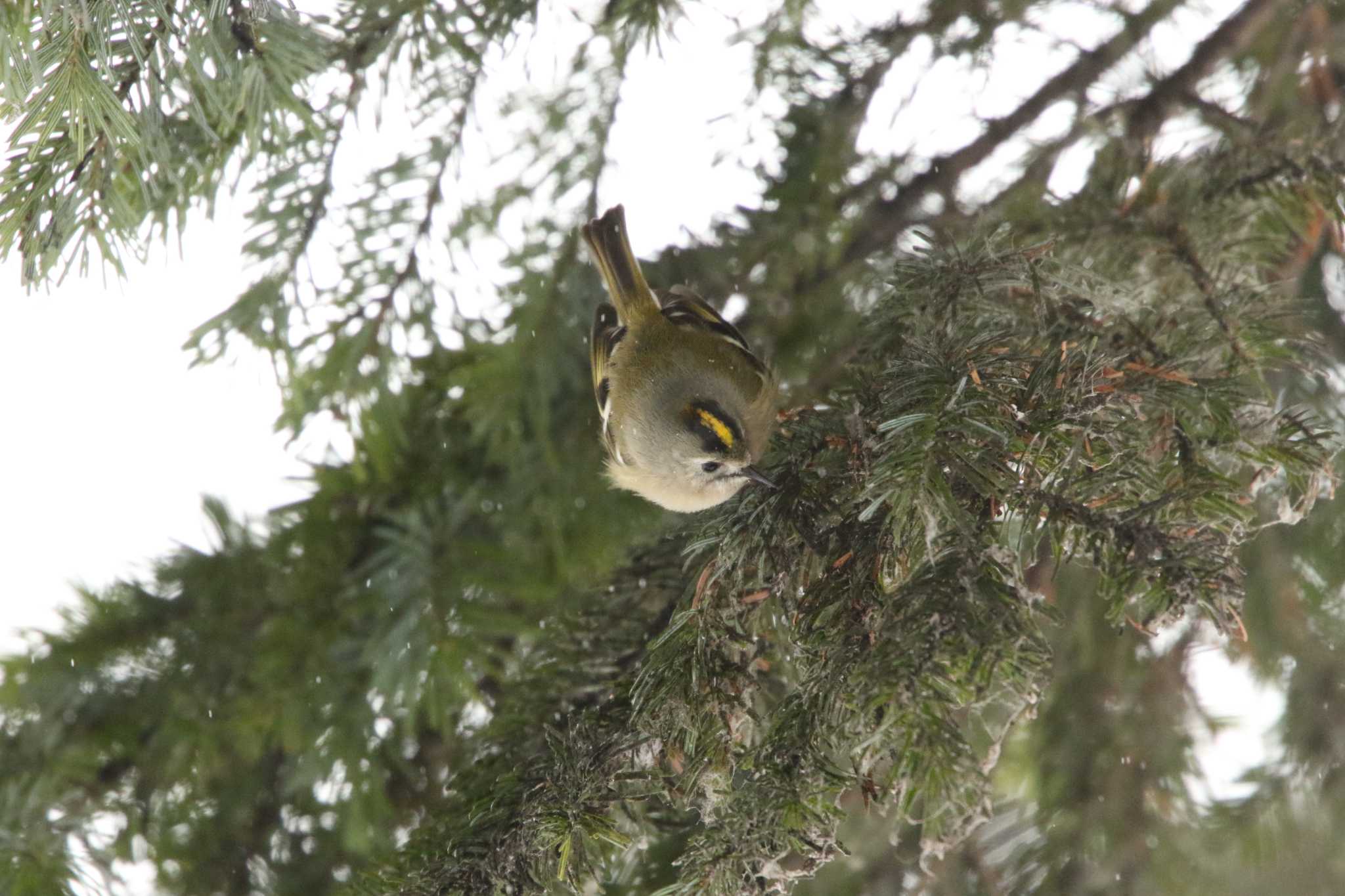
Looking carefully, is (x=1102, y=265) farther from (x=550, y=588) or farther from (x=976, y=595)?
(x=550, y=588)

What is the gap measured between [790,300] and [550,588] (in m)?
0.74

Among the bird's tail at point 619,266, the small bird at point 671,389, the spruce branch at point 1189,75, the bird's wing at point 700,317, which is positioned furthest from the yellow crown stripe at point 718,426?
the spruce branch at point 1189,75

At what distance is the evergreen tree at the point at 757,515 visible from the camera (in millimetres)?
906

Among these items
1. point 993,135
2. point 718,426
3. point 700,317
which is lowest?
point 718,426

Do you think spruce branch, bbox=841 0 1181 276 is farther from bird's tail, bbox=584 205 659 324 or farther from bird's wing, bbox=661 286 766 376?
bird's tail, bbox=584 205 659 324

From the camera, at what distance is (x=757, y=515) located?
43.0 inches

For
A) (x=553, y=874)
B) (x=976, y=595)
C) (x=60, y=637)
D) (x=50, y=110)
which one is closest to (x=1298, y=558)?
(x=976, y=595)

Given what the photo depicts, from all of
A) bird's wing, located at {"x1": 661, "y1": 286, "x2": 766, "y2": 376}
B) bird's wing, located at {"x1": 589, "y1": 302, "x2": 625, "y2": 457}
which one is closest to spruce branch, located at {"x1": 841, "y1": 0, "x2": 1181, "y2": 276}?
bird's wing, located at {"x1": 661, "y1": 286, "x2": 766, "y2": 376}

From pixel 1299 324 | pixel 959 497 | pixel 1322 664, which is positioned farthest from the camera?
pixel 1322 664

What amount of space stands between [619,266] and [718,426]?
17.6 inches

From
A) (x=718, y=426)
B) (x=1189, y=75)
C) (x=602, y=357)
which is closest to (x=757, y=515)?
(x=718, y=426)

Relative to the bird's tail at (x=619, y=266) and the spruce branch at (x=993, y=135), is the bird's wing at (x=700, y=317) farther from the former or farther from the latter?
the spruce branch at (x=993, y=135)

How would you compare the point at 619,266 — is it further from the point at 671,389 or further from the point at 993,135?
the point at 993,135

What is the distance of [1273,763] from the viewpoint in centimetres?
187
